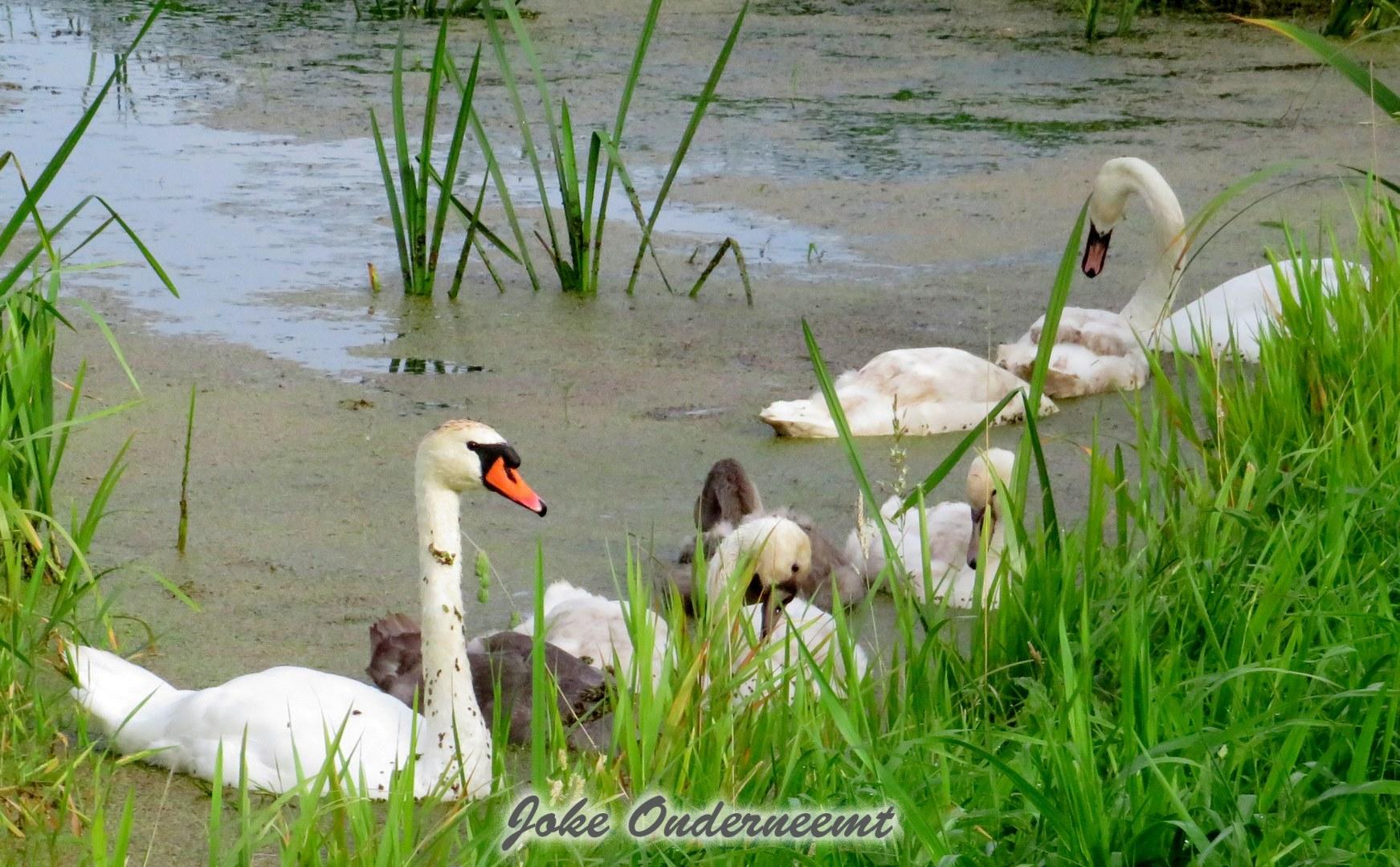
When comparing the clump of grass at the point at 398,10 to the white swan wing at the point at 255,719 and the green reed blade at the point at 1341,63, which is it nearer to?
the green reed blade at the point at 1341,63

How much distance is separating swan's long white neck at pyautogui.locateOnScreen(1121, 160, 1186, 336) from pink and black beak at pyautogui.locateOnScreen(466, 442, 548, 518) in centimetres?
296

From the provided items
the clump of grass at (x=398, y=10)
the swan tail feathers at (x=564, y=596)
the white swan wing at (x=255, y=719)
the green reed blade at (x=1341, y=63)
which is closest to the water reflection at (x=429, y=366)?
the swan tail feathers at (x=564, y=596)

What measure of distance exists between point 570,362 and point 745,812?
3796mm

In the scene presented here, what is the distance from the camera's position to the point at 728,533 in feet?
13.3

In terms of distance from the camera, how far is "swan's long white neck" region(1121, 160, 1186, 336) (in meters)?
5.97

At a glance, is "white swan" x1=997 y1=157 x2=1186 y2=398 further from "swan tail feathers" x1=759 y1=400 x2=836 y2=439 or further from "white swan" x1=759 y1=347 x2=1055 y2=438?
"swan tail feathers" x1=759 y1=400 x2=836 y2=439

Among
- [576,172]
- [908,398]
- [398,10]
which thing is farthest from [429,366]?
[398,10]

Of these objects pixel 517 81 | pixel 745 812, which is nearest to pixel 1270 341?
pixel 745 812

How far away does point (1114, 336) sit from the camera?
582 centimetres

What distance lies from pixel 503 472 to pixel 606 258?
148 inches

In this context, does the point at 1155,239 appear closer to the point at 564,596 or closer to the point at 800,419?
the point at 800,419

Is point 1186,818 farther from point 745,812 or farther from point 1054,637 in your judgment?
point 1054,637

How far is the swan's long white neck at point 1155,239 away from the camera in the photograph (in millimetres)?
5969

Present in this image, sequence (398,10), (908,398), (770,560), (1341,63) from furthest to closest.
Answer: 1. (398,10)
2. (908,398)
3. (770,560)
4. (1341,63)
